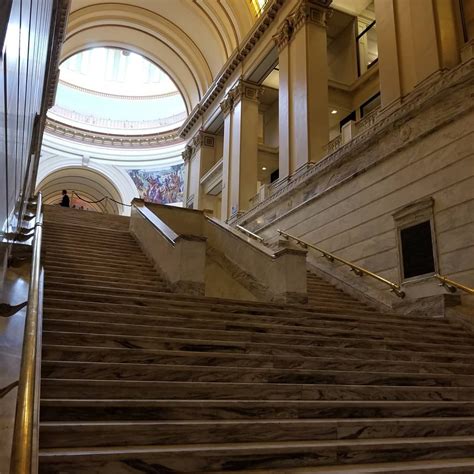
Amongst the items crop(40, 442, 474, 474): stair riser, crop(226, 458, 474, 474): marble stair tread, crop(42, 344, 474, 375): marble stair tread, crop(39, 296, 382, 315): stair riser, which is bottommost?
crop(226, 458, 474, 474): marble stair tread

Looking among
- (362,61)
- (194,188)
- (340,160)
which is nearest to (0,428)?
(340,160)

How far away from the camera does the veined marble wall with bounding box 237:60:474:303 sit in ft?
27.2

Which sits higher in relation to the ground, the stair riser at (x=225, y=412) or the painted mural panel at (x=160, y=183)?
the painted mural panel at (x=160, y=183)

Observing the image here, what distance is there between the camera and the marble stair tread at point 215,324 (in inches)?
183

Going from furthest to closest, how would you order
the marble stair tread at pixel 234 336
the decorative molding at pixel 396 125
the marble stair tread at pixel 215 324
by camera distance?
the decorative molding at pixel 396 125 < the marble stair tread at pixel 215 324 < the marble stair tread at pixel 234 336

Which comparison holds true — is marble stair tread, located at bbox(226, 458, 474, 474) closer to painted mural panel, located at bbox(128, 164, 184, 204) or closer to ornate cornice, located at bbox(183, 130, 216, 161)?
ornate cornice, located at bbox(183, 130, 216, 161)

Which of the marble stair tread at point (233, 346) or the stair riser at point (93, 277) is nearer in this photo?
the marble stair tread at point (233, 346)

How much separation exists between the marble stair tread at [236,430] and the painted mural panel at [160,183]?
29.9 meters

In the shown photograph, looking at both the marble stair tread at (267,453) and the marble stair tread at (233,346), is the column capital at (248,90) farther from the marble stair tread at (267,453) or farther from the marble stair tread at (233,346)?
the marble stair tread at (267,453)

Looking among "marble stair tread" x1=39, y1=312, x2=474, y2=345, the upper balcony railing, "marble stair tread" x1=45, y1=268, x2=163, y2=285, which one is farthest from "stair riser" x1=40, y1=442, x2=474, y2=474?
the upper balcony railing

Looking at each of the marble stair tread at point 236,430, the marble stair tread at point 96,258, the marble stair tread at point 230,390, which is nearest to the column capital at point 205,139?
the marble stair tread at point 96,258

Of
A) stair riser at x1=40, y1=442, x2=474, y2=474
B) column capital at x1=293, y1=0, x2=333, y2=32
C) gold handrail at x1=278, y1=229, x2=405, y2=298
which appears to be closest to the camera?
stair riser at x1=40, y1=442, x2=474, y2=474

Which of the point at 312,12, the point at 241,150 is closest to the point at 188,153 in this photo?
the point at 241,150

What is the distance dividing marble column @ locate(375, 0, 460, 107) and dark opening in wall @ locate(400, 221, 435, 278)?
329cm
